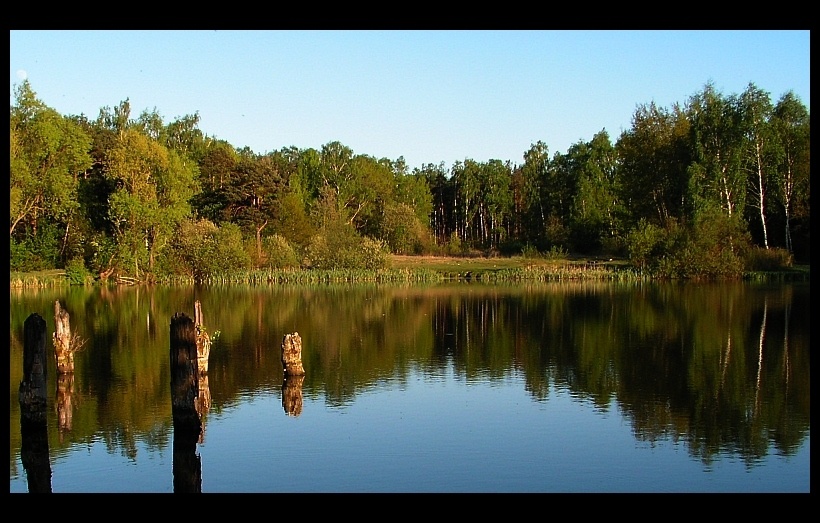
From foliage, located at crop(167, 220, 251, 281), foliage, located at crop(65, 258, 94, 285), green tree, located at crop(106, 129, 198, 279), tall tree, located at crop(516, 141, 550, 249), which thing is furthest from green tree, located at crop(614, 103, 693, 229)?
foliage, located at crop(65, 258, 94, 285)

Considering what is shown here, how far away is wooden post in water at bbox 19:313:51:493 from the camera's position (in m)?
12.9

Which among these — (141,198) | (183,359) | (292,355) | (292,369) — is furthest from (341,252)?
(183,359)

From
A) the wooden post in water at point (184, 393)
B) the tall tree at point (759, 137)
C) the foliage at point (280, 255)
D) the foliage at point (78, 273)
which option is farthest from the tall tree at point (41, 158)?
the wooden post in water at point (184, 393)

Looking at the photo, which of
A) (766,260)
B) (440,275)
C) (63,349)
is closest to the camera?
(63,349)

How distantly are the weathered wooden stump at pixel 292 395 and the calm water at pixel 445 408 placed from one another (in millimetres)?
94

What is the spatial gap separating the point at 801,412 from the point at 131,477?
452 inches

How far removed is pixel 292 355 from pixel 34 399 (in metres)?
6.41

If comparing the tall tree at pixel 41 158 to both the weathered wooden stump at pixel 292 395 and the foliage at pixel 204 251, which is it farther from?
the weathered wooden stump at pixel 292 395

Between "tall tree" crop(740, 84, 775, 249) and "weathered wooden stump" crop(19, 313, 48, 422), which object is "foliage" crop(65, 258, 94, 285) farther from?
"weathered wooden stump" crop(19, 313, 48, 422)

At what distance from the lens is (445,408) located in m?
17.0

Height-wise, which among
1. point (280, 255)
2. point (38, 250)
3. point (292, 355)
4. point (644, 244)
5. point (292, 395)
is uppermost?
point (38, 250)

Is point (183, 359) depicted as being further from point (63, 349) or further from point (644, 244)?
point (644, 244)

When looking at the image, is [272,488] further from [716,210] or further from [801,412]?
[716,210]

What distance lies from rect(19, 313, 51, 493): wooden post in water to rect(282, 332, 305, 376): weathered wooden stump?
19.1 feet
